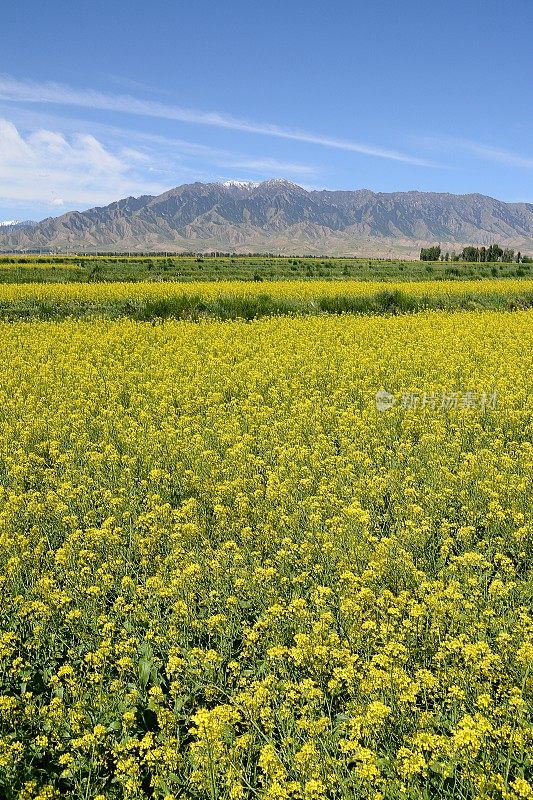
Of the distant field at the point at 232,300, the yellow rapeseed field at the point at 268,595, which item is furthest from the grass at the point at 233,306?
the yellow rapeseed field at the point at 268,595

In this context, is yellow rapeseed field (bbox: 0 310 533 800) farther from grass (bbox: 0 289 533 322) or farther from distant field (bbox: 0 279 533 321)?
distant field (bbox: 0 279 533 321)

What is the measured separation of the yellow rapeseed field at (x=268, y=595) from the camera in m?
3.31

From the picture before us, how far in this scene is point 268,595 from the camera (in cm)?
495

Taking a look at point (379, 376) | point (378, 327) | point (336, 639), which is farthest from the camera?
point (378, 327)

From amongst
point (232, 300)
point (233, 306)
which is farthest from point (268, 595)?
point (232, 300)

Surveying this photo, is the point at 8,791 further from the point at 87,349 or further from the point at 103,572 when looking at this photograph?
the point at 87,349

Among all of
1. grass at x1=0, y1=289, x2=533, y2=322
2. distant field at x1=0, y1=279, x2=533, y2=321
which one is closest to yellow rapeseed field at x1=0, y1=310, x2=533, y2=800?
grass at x1=0, y1=289, x2=533, y2=322

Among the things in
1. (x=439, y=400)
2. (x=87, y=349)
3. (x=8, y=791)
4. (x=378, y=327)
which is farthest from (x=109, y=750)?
(x=378, y=327)

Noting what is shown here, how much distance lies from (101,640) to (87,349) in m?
12.3

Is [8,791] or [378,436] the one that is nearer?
[8,791]

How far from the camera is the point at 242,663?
4324mm

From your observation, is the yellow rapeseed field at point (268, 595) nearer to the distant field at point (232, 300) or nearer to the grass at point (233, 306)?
the grass at point (233, 306)

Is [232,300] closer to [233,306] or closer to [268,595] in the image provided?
[233,306]

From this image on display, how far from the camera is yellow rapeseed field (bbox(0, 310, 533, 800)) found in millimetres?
3314
